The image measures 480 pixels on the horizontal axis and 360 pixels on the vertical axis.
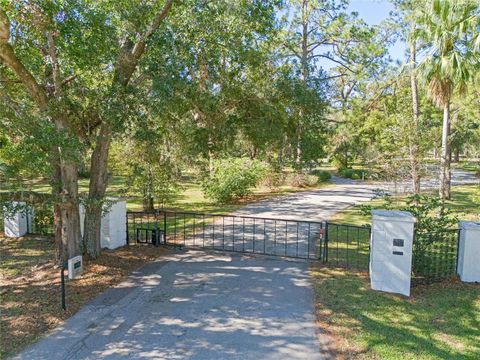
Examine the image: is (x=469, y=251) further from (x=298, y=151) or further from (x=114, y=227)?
(x=298, y=151)

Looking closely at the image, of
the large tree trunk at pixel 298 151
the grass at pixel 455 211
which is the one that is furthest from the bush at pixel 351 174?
the large tree trunk at pixel 298 151

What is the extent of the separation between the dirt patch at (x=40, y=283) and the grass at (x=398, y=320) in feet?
12.7

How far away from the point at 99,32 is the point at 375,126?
28175 millimetres

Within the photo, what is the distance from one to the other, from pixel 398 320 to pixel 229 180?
12.2 m

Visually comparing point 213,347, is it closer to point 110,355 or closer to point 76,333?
point 110,355

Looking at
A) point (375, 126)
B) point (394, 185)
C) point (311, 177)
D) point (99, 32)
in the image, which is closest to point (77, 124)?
point (99, 32)

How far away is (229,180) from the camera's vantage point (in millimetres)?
17172

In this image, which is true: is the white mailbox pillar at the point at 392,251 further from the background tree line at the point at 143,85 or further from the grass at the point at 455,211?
the grass at the point at 455,211

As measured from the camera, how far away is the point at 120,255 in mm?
8633

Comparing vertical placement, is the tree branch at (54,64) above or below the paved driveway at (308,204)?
above

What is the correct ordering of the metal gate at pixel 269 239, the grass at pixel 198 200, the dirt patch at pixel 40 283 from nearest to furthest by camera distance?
the dirt patch at pixel 40 283 → the metal gate at pixel 269 239 → the grass at pixel 198 200

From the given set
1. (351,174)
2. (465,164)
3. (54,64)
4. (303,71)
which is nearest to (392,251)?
(303,71)

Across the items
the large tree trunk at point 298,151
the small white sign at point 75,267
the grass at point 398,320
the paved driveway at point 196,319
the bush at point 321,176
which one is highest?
the large tree trunk at point 298,151

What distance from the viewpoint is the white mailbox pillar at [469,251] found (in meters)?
6.91
